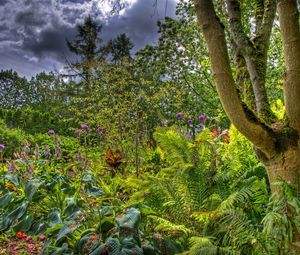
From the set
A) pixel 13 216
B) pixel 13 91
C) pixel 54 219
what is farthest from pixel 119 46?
pixel 54 219

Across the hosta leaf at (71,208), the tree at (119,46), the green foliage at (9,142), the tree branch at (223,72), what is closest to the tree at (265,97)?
the tree branch at (223,72)

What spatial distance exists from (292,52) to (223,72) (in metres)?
0.52

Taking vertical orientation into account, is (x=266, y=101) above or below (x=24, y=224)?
above

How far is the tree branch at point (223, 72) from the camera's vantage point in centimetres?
198

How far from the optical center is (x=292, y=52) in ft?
6.98

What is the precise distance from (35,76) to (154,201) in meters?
36.7

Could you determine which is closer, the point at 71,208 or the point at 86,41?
the point at 71,208

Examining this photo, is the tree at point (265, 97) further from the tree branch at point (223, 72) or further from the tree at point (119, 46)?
the tree at point (119, 46)

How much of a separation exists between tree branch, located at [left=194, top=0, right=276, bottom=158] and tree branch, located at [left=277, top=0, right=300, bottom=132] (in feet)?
0.87

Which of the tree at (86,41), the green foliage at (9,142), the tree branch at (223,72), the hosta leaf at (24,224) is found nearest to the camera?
the tree branch at (223,72)

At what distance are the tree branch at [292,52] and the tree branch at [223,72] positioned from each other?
0.27 m

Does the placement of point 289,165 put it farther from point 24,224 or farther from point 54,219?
point 24,224

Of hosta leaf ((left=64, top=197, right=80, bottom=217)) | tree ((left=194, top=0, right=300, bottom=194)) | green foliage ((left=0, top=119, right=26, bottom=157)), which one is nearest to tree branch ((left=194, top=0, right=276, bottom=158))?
tree ((left=194, top=0, right=300, bottom=194))

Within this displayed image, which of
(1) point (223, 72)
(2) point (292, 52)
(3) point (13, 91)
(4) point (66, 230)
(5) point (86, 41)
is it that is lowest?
(4) point (66, 230)
